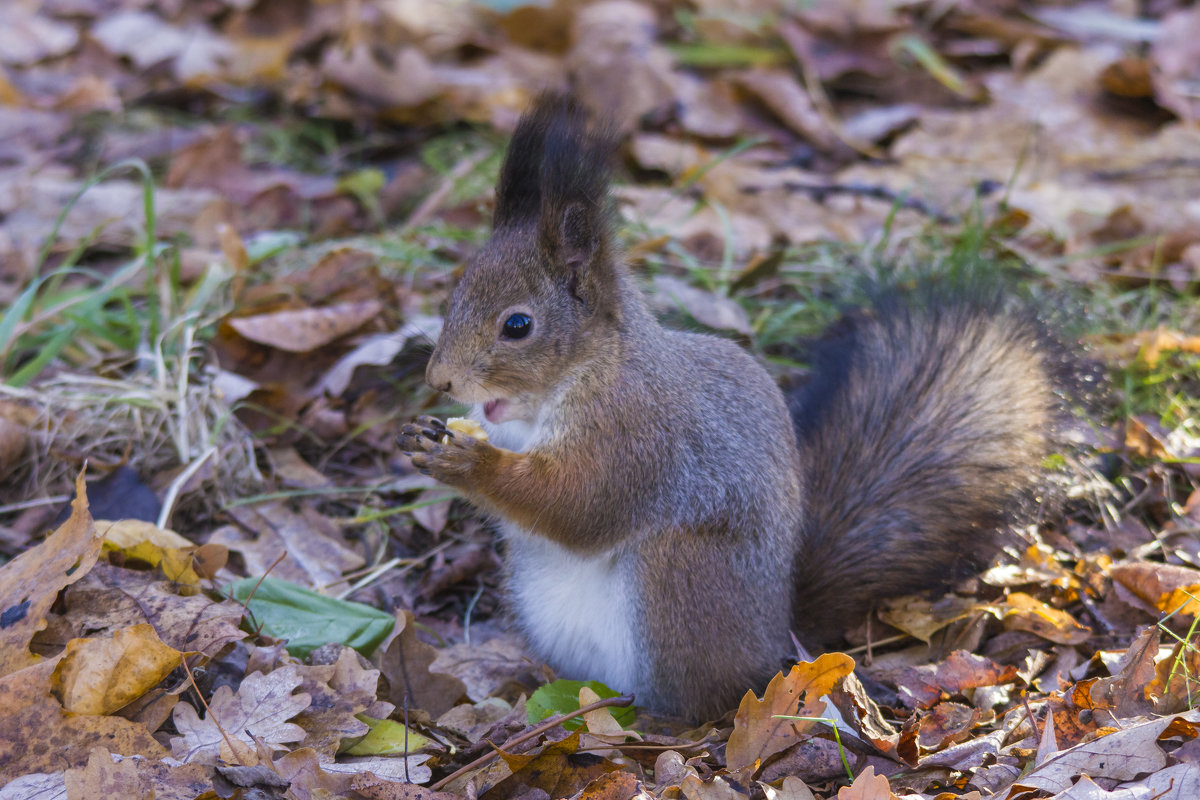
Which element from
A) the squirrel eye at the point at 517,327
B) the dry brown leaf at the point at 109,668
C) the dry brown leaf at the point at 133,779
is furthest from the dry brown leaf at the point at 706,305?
the dry brown leaf at the point at 133,779

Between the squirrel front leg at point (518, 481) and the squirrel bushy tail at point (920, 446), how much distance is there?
0.50 metres

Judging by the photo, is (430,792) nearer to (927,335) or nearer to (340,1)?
(927,335)

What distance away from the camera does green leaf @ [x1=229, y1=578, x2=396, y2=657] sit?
2121 millimetres

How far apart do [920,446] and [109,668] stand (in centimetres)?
167

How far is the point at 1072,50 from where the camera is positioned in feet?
15.0

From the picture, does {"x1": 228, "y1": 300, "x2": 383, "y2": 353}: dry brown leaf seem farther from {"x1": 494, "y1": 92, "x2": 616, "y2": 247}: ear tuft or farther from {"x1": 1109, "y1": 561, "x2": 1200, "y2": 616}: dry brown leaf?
{"x1": 1109, "y1": 561, "x2": 1200, "y2": 616}: dry brown leaf

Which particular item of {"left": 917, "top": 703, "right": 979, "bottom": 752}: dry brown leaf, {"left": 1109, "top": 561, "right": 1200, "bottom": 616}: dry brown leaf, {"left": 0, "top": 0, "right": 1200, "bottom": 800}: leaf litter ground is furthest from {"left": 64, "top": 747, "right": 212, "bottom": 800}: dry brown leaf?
{"left": 1109, "top": 561, "right": 1200, "bottom": 616}: dry brown leaf

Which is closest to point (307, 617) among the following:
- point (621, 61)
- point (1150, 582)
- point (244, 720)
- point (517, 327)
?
point (244, 720)

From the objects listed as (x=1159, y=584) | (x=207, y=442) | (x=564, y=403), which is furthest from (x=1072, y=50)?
(x=207, y=442)

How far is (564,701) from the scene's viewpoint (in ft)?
6.90

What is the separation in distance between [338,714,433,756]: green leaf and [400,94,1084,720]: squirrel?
0.44 metres

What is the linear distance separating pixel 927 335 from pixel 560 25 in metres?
3.22

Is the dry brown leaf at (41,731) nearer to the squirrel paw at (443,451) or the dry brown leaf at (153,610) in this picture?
the dry brown leaf at (153,610)

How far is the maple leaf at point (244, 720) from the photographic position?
1.74 m
